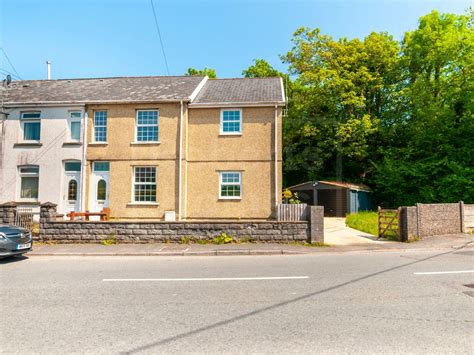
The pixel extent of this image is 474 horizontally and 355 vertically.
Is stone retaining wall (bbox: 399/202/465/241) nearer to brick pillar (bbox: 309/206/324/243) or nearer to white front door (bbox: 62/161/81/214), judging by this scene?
brick pillar (bbox: 309/206/324/243)

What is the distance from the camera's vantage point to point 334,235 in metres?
15.9

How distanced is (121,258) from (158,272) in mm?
3025

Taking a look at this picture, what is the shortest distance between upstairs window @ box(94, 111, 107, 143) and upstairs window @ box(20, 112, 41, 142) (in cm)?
324

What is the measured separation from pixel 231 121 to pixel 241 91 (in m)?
2.82

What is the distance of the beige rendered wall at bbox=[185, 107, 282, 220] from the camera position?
1788 centimetres

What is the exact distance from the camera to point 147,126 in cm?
1838

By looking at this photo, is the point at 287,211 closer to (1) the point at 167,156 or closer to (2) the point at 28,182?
(1) the point at 167,156

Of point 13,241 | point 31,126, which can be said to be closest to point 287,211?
point 13,241

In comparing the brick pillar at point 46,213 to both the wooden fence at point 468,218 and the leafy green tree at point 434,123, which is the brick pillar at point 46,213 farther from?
the leafy green tree at point 434,123

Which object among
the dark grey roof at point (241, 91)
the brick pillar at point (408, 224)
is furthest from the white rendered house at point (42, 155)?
the brick pillar at point (408, 224)

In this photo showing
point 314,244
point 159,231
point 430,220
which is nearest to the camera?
point 314,244

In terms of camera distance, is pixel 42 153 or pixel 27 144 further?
pixel 27 144

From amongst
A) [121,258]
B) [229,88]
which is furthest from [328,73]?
[121,258]

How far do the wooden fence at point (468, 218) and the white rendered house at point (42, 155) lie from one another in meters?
19.4
